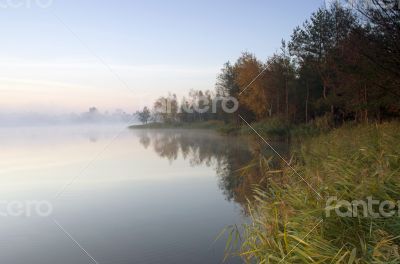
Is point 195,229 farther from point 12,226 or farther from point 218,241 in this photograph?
point 12,226

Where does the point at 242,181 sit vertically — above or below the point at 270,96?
below

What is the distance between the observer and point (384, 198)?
6.07 meters

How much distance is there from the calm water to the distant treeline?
790cm

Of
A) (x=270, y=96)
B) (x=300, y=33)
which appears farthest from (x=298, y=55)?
(x=270, y=96)

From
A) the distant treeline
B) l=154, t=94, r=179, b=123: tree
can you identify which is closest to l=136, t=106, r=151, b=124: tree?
l=154, t=94, r=179, b=123: tree

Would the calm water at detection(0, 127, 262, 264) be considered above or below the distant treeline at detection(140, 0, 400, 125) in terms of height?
below

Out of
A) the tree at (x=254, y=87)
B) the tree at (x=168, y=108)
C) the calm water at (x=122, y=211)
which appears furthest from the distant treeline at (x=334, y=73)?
the tree at (x=168, y=108)

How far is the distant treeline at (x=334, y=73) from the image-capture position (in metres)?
16.7

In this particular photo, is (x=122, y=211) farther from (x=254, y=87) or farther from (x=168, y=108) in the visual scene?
(x=168, y=108)

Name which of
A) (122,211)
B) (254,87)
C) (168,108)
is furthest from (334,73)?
(168,108)

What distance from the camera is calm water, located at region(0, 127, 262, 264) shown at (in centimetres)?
831

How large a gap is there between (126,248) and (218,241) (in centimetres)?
201

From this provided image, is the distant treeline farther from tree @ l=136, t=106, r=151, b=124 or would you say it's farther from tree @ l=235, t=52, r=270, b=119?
tree @ l=136, t=106, r=151, b=124

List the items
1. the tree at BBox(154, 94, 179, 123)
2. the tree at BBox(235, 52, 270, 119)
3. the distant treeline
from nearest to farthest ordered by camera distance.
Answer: the distant treeline, the tree at BBox(235, 52, 270, 119), the tree at BBox(154, 94, 179, 123)
